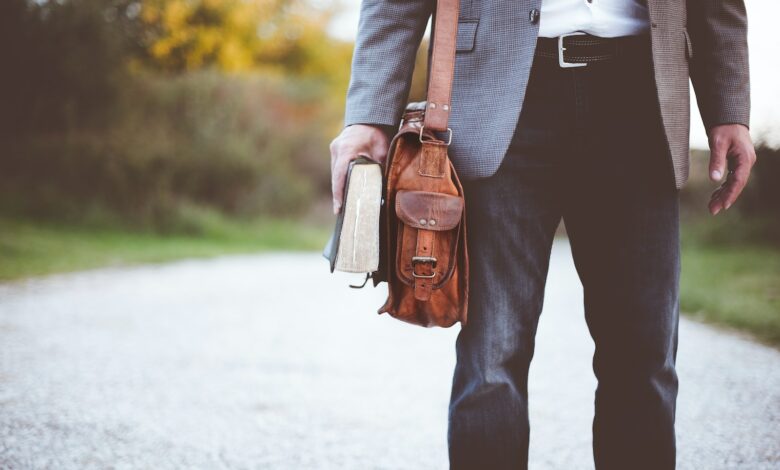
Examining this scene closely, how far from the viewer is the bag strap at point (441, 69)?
62.2 inches

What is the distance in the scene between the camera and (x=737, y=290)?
22.0 ft

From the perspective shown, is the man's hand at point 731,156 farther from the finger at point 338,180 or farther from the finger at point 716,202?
the finger at point 338,180

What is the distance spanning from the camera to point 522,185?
62.8 inches

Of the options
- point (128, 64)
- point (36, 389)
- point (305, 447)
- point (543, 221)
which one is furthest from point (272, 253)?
point (543, 221)

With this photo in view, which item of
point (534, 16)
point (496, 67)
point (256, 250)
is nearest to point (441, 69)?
point (496, 67)

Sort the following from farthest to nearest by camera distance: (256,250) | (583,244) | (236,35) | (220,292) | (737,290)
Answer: (236,35)
(256,250)
(220,292)
(737,290)
(583,244)

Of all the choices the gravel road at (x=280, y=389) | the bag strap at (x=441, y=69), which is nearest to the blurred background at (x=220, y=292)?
the gravel road at (x=280, y=389)

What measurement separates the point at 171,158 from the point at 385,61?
13.1m

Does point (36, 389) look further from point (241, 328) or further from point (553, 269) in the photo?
point (553, 269)

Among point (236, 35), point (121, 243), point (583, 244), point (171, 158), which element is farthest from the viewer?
point (236, 35)

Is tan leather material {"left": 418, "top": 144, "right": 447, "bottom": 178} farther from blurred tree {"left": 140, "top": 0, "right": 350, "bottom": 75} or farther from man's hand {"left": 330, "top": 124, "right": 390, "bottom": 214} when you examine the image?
blurred tree {"left": 140, "top": 0, "right": 350, "bottom": 75}

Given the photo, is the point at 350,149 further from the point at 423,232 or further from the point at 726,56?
the point at 726,56

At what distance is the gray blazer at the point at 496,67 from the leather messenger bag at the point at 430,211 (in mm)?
60

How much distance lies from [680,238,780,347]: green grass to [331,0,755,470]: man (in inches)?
145
